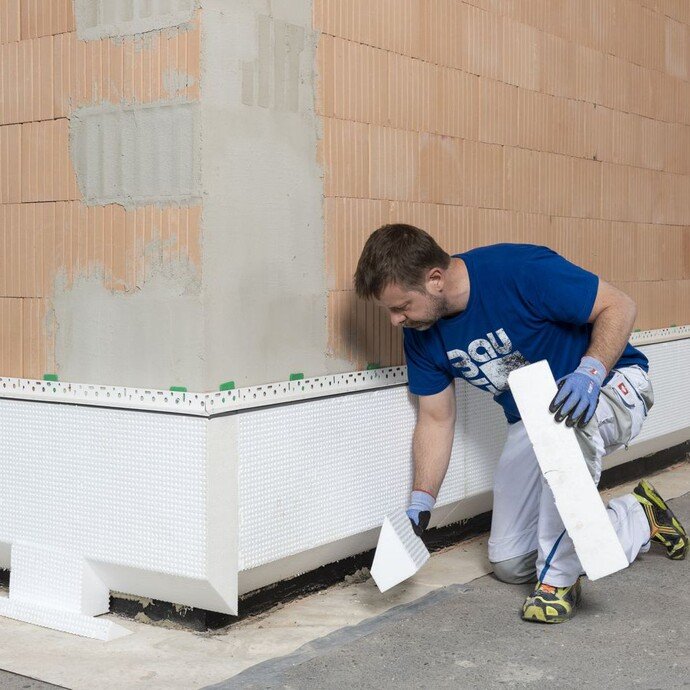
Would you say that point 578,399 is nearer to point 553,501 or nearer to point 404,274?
point 553,501

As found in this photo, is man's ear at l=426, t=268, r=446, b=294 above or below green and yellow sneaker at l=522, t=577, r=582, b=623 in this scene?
above

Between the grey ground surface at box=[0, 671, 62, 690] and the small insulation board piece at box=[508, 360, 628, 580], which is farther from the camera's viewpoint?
the small insulation board piece at box=[508, 360, 628, 580]

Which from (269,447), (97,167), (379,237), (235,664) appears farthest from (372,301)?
(235,664)

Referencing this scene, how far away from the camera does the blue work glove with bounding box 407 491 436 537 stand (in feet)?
10.9

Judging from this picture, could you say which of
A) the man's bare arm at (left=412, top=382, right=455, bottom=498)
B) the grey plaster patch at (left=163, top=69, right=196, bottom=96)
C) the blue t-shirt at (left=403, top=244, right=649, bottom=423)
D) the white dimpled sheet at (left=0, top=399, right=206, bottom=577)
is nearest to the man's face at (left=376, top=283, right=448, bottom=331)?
the blue t-shirt at (left=403, top=244, right=649, bottom=423)

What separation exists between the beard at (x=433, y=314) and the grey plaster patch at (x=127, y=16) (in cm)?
110

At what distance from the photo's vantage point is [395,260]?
10.2 ft

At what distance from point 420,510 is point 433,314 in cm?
64

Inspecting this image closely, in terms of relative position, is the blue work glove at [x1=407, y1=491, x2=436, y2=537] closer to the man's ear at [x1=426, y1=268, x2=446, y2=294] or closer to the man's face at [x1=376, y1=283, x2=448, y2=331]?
the man's face at [x1=376, y1=283, x2=448, y2=331]

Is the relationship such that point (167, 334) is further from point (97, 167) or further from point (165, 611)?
point (165, 611)

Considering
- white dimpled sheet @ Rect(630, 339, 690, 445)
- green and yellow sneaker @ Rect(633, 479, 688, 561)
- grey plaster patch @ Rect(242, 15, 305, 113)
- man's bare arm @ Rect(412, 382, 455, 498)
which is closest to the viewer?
grey plaster patch @ Rect(242, 15, 305, 113)

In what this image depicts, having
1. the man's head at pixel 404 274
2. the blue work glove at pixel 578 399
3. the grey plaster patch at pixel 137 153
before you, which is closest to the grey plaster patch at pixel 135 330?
the grey plaster patch at pixel 137 153

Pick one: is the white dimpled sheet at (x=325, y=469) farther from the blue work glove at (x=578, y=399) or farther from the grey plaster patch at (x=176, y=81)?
the grey plaster patch at (x=176, y=81)

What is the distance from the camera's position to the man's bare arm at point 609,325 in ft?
10.2
